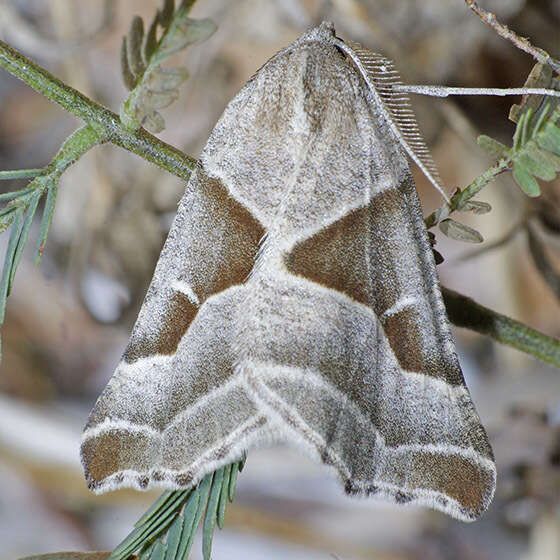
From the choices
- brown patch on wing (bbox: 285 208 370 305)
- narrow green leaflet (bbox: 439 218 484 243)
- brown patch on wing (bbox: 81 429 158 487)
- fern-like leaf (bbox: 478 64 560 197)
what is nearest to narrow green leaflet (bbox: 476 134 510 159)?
fern-like leaf (bbox: 478 64 560 197)

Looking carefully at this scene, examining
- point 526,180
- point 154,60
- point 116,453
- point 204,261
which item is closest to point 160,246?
point 204,261

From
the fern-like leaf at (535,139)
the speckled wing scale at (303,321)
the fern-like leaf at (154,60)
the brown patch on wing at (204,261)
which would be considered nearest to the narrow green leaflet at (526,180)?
the fern-like leaf at (535,139)

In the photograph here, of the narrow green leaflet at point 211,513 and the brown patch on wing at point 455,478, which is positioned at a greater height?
the brown patch on wing at point 455,478

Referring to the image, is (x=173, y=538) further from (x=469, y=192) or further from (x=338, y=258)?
(x=469, y=192)

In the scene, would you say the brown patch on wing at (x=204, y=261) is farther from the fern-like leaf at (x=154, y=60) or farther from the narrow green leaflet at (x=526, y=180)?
the narrow green leaflet at (x=526, y=180)

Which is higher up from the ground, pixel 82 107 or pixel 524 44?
pixel 524 44

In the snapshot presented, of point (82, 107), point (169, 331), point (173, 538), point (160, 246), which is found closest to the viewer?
point (173, 538)

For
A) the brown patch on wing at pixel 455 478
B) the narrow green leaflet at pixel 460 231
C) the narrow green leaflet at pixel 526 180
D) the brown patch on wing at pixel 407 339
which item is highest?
the narrow green leaflet at pixel 526 180
